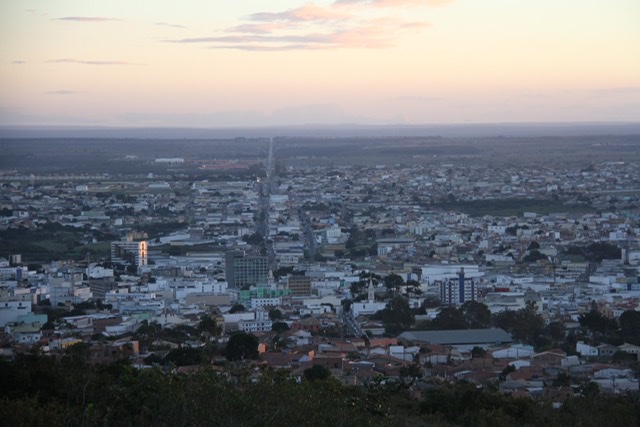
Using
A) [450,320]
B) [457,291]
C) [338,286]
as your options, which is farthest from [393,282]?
[450,320]

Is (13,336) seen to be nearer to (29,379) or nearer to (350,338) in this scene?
(350,338)

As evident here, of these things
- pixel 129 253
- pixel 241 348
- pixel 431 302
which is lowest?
pixel 129 253

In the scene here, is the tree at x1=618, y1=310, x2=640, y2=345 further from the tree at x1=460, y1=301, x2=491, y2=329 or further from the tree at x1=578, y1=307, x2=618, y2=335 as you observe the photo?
the tree at x1=460, y1=301, x2=491, y2=329

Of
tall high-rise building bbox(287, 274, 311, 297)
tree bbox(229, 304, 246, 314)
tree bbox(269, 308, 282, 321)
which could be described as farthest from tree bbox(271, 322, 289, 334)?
tall high-rise building bbox(287, 274, 311, 297)

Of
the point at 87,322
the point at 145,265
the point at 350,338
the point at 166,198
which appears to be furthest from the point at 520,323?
the point at 166,198

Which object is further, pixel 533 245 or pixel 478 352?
pixel 533 245

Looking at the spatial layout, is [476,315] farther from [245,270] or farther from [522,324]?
[245,270]
